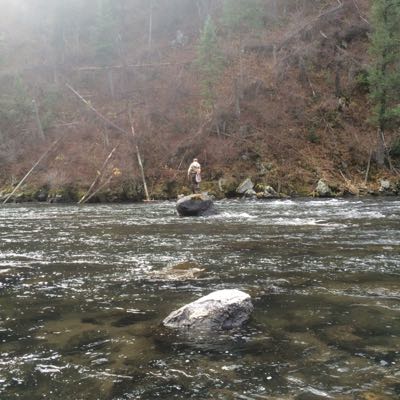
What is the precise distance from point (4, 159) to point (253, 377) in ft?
135

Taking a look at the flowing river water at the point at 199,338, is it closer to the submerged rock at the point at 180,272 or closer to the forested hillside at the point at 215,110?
the submerged rock at the point at 180,272

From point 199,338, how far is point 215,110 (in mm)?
32551

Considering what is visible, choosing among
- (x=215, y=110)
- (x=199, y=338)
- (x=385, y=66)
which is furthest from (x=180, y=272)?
(x=215, y=110)

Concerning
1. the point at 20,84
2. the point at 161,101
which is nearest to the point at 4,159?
the point at 20,84

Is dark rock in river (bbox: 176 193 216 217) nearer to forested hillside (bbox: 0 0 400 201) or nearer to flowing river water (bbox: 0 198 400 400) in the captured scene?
flowing river water (bbox: 0 198 400 400)

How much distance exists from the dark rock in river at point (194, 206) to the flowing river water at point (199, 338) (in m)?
6.37

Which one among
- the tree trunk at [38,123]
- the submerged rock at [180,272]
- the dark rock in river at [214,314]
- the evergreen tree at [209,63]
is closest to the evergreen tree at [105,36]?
the tree trunk at [38,123]

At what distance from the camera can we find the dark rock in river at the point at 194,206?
63.8 ft

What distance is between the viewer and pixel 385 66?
31141mm

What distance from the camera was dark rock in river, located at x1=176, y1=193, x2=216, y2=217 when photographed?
19.4m

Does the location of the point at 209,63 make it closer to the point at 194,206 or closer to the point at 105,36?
the point at 194,206

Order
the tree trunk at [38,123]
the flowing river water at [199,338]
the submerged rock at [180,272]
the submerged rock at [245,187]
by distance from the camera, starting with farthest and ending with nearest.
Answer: the tree trunk at [38,123], the submerged rock at [245,187], the submerged rock at [180,272], the flowing river water at [199,338]

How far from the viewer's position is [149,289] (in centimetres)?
757

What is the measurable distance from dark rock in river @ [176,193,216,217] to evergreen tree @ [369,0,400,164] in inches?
623
